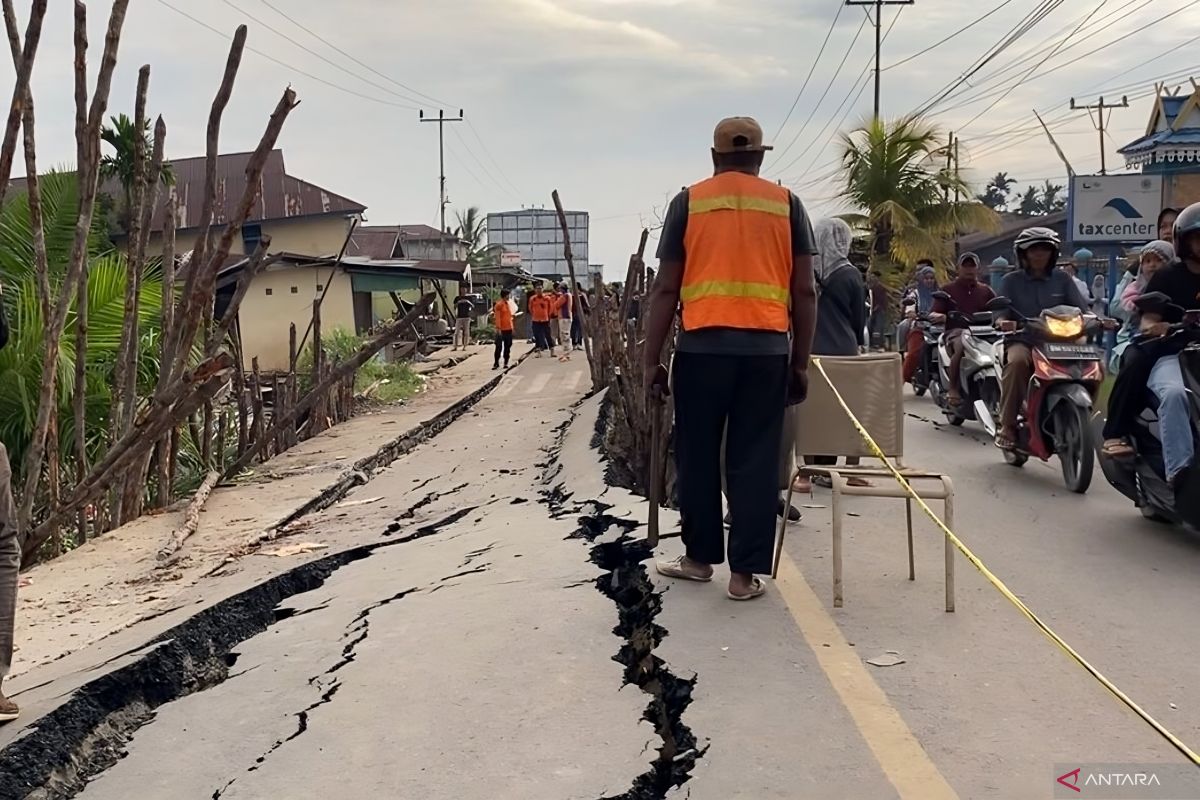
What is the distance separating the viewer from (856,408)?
17.1 feet

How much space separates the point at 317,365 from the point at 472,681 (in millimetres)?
10251

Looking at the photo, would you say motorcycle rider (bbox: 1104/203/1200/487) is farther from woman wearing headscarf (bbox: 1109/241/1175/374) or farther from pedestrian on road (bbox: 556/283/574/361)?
pedestrian on road (bbox: 556/283/574/361)

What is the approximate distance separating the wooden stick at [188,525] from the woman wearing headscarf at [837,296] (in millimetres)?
3739

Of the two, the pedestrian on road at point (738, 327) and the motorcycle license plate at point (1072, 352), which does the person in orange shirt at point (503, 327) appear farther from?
the pedestrian on road at point (738, 327)

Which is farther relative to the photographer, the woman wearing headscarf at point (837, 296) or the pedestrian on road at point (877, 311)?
the pedestrian on road at point (877, 311)

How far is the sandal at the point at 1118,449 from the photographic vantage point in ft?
20.4

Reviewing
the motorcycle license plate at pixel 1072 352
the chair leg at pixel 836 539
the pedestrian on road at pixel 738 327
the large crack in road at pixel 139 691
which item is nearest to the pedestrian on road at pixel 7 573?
the large crack in road at pixel 139 691

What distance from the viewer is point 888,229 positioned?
23391 millimetres

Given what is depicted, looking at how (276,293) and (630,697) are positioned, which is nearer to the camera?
(630,697)

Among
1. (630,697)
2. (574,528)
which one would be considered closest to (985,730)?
(630,697)

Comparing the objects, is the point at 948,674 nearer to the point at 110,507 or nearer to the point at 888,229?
the point at 110,507

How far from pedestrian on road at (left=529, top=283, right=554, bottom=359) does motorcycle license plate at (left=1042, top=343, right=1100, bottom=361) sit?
1844cm

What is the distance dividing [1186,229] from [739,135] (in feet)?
9.80

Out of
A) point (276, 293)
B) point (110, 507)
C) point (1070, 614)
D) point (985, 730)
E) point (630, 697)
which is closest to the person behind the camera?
point (985, 730)
